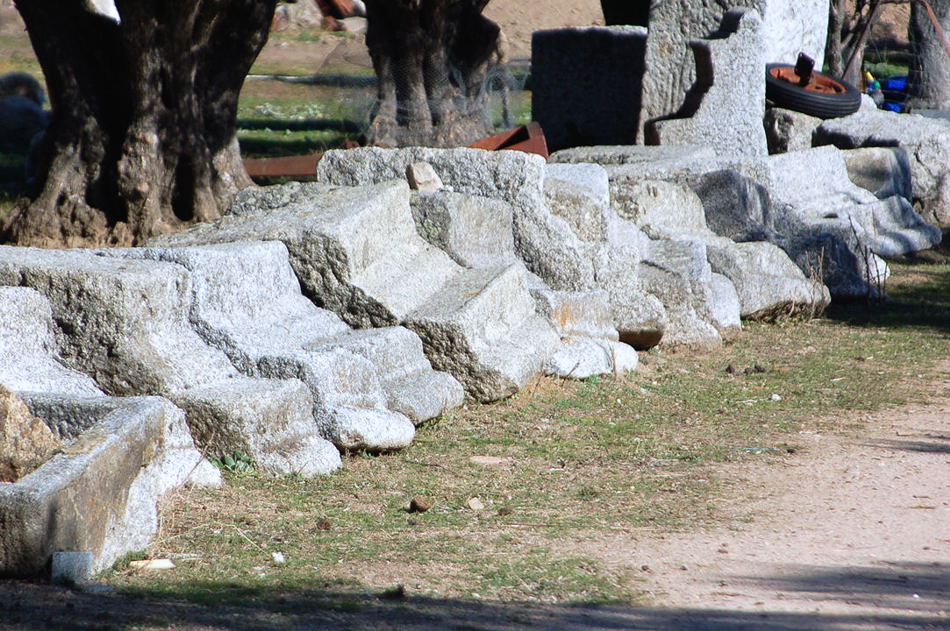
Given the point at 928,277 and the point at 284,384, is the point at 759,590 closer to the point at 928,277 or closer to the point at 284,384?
the point at 284,384

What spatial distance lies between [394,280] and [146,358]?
5.33ft

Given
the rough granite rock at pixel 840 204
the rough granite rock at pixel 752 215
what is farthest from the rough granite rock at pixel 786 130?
the rough granite rock at pixel 752 215

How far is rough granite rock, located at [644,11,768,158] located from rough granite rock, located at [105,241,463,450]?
5309 mm

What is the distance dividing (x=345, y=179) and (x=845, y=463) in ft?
10.5

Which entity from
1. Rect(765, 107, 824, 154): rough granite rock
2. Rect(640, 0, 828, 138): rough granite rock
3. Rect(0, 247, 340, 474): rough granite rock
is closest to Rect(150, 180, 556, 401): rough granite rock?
Rect(0, 247, 340, 474): rough granite rock

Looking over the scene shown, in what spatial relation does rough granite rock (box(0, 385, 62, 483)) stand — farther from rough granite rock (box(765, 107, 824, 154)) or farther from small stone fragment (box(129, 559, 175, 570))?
rough granite rock (box(765, 107, 824, 154))

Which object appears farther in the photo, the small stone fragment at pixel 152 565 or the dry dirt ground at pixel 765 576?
the small stone fragment at pixel 152 565

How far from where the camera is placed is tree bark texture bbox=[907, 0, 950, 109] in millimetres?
15055

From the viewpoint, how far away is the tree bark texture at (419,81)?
1267 centimetres

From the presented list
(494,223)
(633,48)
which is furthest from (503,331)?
(633,48)

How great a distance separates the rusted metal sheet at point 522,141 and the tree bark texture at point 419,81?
2740 mm

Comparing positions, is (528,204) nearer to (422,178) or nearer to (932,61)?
(422,178)

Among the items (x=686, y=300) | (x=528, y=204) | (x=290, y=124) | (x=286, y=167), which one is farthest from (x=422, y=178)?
(x=290, y=124)

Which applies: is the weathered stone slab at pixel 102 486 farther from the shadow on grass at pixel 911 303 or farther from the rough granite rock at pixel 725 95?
the rough granite rock at pixel 725 95
